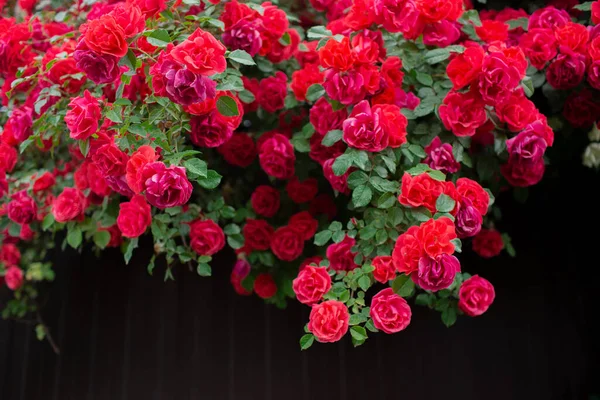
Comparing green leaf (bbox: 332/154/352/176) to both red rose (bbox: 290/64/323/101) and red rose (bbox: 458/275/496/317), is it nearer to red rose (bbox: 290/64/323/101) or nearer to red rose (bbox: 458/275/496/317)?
red rose (bbox: 290/64/323/101)

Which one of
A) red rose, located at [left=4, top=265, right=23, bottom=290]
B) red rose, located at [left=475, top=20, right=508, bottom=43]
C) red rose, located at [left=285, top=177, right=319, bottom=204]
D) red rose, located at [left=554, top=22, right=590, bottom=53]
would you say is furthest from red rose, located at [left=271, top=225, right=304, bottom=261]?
red rose, located at [left=4, top=265, right=23, bottom=290]

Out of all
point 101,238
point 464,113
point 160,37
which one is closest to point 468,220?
point 464,113

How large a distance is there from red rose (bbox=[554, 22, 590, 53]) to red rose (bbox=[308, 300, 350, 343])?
1.03 m

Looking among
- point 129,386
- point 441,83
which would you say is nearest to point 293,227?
point 441,83

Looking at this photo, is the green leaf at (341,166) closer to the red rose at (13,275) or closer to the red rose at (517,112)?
the red rose at (517,112)

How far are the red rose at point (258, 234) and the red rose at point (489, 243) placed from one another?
0.74m

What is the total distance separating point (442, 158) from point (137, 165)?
78 centimetres

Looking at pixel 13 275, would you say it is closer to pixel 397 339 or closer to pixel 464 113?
pixel 397 339

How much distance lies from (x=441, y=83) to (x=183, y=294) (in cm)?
141

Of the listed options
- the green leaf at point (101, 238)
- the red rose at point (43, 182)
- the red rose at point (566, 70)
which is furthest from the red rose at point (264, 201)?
the red rose at point (566, 70)

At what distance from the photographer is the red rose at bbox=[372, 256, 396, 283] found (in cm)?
141

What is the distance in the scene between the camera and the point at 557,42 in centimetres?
170

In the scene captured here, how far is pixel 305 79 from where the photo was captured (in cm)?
170

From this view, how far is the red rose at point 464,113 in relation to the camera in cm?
150
